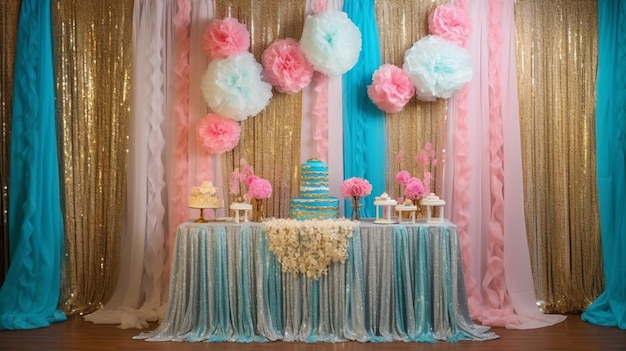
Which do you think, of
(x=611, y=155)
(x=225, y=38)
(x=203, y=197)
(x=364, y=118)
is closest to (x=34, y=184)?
(x=203, y=197)

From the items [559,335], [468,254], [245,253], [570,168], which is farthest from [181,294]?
[570,168]

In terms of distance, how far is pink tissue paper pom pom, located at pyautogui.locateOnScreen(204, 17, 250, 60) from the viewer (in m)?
5.11

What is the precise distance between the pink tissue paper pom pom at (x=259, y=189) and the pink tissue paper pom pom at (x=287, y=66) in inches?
28.7

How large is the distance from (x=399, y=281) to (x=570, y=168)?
1.69 metres

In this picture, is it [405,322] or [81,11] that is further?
[81,11]

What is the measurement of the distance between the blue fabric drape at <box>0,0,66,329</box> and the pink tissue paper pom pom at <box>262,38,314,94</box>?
1.59 meters

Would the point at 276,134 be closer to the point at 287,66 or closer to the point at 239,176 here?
the point at 239,176

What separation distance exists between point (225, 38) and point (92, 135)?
1.27 meters

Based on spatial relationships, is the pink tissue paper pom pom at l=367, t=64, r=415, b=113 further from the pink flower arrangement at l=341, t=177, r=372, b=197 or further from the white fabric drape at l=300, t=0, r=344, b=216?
the pink flower arrangement at l=341, t=177, r=372, b=197

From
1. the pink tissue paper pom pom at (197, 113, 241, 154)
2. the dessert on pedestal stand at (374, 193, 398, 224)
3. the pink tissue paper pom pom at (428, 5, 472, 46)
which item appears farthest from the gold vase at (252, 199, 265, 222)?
the pink tissue paper pom pom at (428, 5, 472, 46)

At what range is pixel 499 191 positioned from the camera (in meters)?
5.32

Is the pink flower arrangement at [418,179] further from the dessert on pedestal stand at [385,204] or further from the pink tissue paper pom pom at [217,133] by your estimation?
the pink tissue paper pom pom at [217,133]

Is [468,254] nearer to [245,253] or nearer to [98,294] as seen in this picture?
[245,253]

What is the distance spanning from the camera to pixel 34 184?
523 cm
